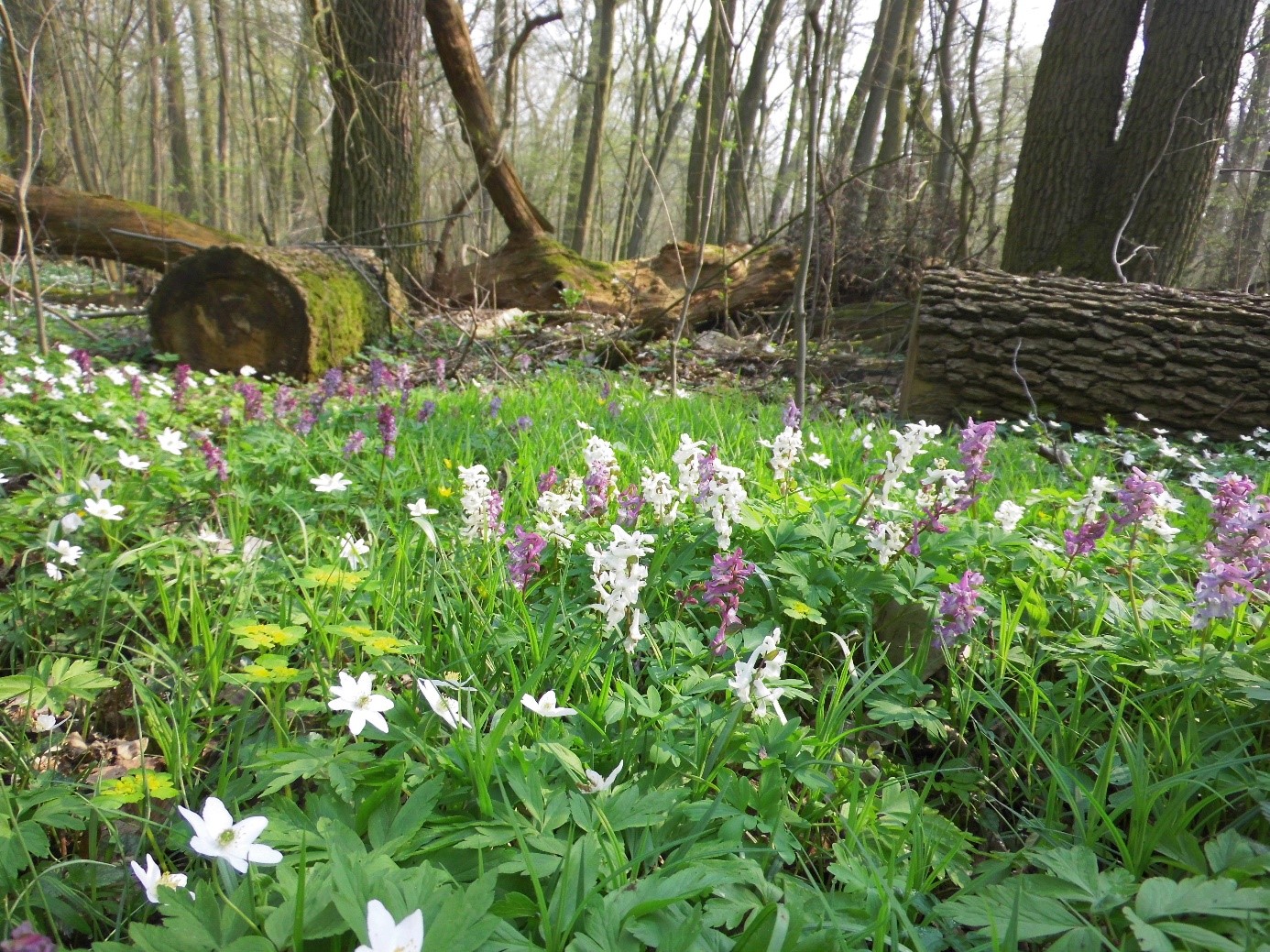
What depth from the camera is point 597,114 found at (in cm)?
→ 1336

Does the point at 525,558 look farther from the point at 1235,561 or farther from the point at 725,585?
the point at 1235,561

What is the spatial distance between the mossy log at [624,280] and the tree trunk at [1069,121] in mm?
2341

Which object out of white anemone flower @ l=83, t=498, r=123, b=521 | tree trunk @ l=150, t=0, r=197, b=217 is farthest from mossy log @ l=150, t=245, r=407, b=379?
tree trunk @ l=150, t=0, r=197, b=217

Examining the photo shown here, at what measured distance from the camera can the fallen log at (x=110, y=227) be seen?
735 centimetres

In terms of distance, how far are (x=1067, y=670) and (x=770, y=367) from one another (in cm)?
508

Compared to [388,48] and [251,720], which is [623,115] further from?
[251,720]

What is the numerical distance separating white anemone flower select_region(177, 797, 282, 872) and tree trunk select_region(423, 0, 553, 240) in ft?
23.9

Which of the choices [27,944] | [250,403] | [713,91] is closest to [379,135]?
[713,91]

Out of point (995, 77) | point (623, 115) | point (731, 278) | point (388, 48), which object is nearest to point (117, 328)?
point (388, 48)

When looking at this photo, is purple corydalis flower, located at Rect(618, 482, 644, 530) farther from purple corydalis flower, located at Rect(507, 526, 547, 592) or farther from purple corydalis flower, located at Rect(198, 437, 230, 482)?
purple corydalis flower, located at Rect(198, 437, 230, 482)

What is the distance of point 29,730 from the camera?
155 centimetres

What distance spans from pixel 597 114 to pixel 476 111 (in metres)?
5.84

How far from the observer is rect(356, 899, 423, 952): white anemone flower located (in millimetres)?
751

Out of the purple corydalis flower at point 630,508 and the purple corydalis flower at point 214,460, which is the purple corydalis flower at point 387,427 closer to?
the purple corydalis flower at point 214,460
